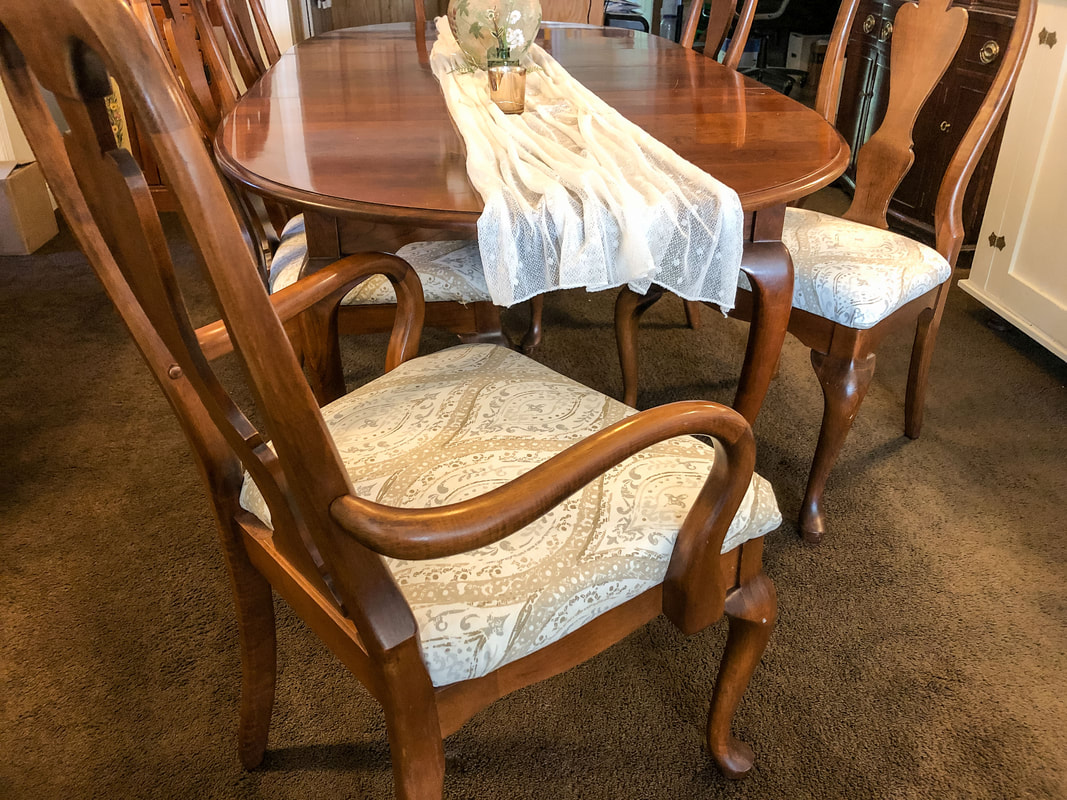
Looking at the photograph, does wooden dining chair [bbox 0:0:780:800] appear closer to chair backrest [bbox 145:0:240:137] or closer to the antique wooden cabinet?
chair backrest [bbox 145:0:240:137]

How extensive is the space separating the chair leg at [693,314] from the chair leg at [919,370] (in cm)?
64

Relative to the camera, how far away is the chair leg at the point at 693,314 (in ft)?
7.61

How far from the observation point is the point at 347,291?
1.12 meters

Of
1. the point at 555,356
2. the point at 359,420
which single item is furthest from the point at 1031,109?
the point at 359,420

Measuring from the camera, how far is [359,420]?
102cm

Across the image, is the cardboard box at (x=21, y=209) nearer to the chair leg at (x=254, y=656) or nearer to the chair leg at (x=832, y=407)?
the chair leg at (x=254, y=656)

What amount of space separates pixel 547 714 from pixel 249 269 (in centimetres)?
94

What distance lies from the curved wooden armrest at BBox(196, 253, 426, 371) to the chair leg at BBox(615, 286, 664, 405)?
2.30 ft

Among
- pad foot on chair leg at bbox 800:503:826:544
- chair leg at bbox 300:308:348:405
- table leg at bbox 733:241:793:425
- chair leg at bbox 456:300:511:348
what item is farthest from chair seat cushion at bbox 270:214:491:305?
pad foot on chair leg at bbox 800:503:826:544

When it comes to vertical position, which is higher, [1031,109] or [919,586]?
[1031,109]

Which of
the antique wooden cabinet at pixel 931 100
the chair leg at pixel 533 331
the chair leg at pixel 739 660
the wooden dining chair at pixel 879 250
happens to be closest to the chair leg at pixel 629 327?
the wooden dining chair at pixel 879 250

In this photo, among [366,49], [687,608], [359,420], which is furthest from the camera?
[366,49]

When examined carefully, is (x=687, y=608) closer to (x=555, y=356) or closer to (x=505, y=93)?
(x=505, y=93)

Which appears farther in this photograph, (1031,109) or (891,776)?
(1031,109)
